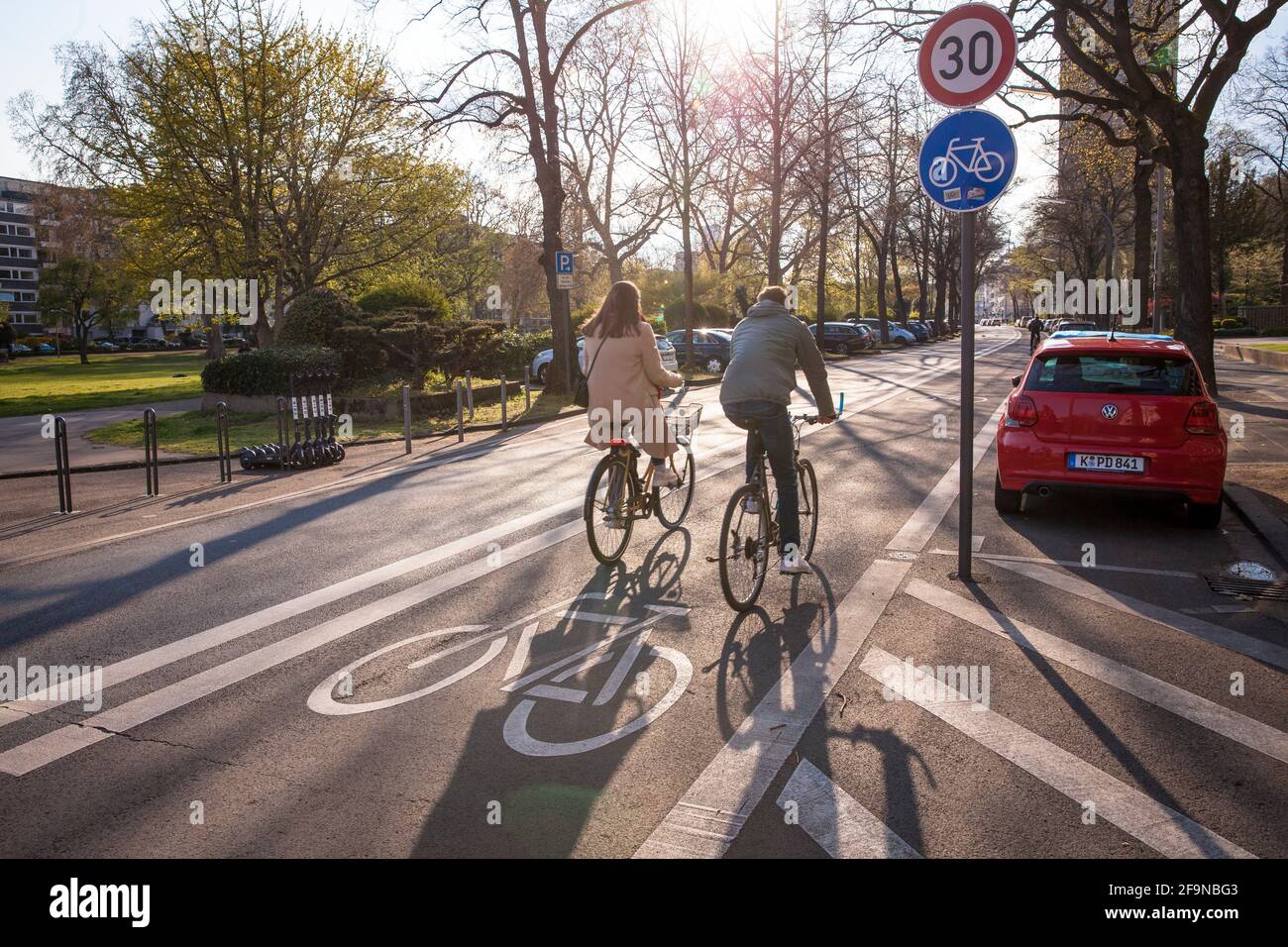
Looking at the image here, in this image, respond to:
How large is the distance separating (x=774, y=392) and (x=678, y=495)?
233cm

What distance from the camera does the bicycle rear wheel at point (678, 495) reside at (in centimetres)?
827

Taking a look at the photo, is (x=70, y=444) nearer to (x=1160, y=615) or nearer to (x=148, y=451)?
(x=148, y=451)

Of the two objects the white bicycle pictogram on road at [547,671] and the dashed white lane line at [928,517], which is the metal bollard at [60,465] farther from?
the dashed white lane line at [928,517]

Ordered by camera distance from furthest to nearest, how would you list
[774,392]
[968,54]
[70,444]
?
[70,444] → [968,54] → [774,392]

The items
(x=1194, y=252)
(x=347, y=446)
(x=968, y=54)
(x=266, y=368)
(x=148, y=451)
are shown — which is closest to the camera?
(x=968, y=54)

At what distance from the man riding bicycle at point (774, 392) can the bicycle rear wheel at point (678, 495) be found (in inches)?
65.5

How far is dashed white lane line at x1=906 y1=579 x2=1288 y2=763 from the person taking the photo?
13.9ft

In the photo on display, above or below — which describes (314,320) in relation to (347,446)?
above

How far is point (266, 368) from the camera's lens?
20.9 metres

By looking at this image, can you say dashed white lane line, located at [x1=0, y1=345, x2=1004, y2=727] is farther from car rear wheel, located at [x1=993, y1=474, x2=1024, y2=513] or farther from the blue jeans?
car rear wheel, located at [x1=993, y1=474, x2=1024, y2=513]

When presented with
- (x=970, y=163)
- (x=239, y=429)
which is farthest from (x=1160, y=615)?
(x=239, y=429)

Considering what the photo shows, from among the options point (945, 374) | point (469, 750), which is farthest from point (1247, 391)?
point (469, 750)

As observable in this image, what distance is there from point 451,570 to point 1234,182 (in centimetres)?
7479
